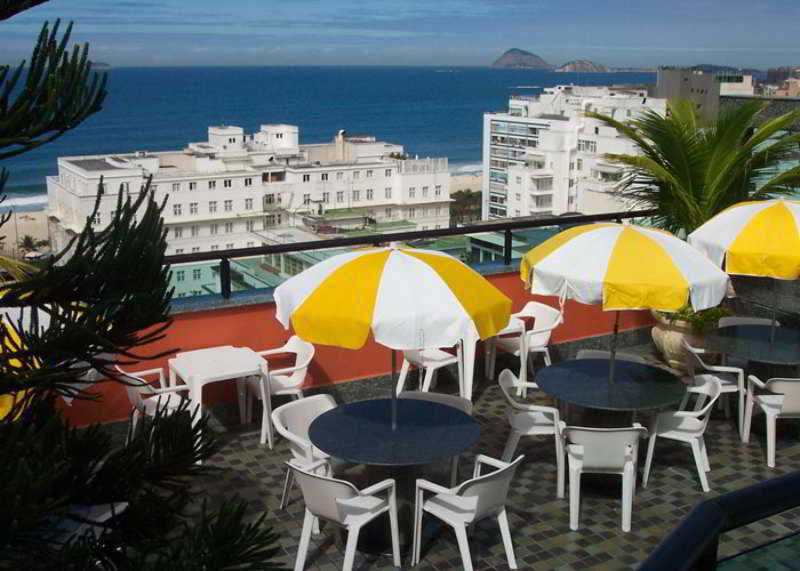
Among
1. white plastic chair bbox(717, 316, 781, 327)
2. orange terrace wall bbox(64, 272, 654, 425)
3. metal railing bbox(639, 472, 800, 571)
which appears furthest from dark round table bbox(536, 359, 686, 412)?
metal railing bbox(639, 472, 800, 571)

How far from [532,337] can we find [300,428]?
3.03 meters

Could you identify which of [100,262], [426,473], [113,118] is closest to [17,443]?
[100,262]

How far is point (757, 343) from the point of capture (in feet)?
24.7

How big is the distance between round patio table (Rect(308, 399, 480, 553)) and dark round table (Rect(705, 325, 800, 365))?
2.74 meters

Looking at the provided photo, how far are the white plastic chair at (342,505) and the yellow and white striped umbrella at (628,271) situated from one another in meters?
1.97

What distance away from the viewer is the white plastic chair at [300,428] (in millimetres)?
5633

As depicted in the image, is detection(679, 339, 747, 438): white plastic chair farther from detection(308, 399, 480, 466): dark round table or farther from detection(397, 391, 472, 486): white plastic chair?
detection(308, 399, 480, 466): dark round table

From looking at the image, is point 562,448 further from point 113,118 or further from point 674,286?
point 113,118

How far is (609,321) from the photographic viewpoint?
9469 mm

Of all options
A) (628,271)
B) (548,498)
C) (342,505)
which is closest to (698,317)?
(628,271)

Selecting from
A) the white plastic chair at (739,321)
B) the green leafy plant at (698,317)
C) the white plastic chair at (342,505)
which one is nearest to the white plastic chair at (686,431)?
the white plastic chair at (739,321)

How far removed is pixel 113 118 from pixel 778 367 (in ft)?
387

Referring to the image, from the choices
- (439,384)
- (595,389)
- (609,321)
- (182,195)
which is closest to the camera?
(595,389)

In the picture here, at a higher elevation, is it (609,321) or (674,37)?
(674,37)
